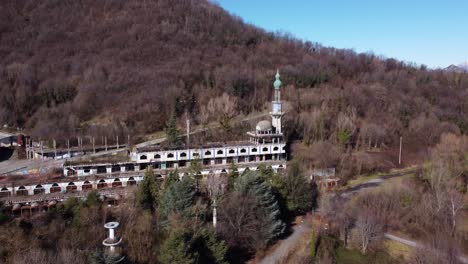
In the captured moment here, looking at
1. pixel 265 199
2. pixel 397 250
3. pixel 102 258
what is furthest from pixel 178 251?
pixel 397 250

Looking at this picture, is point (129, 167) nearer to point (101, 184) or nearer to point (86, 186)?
point (101, 184)

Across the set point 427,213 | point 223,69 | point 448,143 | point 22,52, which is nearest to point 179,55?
point 223,69

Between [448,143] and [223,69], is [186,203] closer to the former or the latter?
[448,143]

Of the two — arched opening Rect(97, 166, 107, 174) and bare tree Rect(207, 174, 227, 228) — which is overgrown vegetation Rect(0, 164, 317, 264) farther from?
arched opening Rect(97, 166, 107, 174)

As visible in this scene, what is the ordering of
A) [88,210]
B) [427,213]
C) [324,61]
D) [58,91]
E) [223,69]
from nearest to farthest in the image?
1. [88,210]
2. [427,213]
3. [58,91]
4. [223,69]
5. [324,61]

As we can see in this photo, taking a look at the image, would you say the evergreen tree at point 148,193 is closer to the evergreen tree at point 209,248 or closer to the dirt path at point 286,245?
the evergreen tree at point 209,248

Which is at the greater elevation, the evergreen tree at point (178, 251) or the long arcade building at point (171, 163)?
the long arcade building at point (171, 163)

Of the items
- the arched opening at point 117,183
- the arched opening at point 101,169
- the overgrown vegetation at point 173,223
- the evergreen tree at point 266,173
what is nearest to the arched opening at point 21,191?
the arched opening at point 101,169

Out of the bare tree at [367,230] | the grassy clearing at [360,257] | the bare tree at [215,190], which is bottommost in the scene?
the grassy clearing at [360,257]

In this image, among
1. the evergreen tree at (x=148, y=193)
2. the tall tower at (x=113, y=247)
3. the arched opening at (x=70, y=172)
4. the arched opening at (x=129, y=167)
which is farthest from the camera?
the arched opening at (x=129, y=167)
